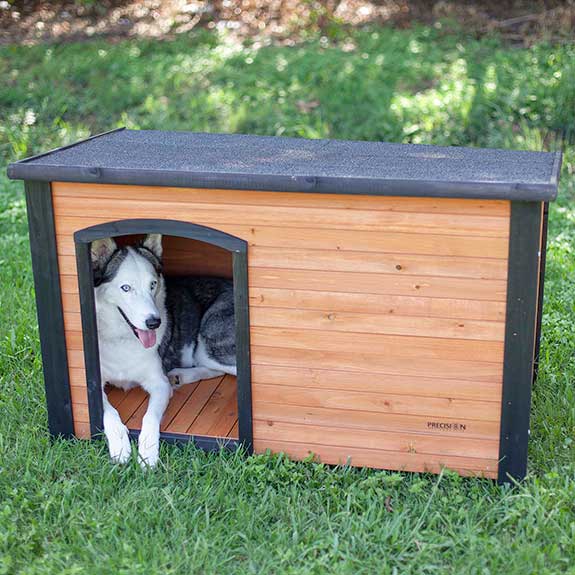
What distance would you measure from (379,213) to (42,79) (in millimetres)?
8127

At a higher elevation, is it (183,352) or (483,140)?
(483,140)

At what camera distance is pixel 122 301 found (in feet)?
13.1

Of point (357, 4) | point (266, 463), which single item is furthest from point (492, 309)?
point (357, 4)

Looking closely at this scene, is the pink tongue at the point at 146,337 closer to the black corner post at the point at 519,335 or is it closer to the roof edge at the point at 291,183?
the roof edge at the point at 291,183

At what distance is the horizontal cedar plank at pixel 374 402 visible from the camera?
354 centimetres

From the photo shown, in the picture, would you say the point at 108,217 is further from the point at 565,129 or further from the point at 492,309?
the point at 565,129

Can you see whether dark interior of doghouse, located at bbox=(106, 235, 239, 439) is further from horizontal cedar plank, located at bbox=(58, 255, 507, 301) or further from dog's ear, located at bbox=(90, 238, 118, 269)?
horizontal cedar plank, located at bbox=(58, 255, 507, 301)

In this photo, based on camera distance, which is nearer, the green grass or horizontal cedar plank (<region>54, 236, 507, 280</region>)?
the green grass

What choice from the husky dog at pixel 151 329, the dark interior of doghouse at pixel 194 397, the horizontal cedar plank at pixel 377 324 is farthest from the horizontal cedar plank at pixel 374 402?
the husky dog at pixel 151 329

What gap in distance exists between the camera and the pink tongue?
161 inches

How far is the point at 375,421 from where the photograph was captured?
12.1 ft

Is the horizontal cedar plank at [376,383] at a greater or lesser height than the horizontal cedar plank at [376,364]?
lesser

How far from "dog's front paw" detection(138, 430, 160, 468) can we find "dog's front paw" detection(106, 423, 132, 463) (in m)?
0.06

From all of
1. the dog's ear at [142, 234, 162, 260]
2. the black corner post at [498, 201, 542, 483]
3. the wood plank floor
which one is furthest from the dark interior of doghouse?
the black corner post at [498, 201, 542, 483]
